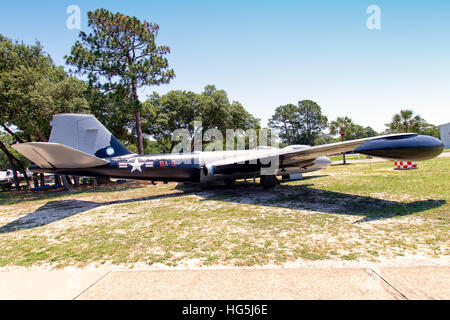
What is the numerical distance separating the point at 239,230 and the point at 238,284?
8.78 feet

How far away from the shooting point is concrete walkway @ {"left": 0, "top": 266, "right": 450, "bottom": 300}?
10.3ft

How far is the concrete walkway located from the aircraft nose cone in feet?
16.1

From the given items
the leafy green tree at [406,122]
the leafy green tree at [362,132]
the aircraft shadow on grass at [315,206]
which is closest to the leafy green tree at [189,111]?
the aircraft shadow on grass at [315,206]

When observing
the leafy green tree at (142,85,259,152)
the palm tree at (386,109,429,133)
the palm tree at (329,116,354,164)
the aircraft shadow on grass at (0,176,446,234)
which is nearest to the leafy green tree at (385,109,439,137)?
the palm tree at (386,109,429,133)

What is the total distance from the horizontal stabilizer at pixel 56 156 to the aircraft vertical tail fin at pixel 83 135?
1.16m

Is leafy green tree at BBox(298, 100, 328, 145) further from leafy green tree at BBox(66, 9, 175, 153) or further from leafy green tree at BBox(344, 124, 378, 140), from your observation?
leafy green tree at BBox(66, 9, 175, 153)

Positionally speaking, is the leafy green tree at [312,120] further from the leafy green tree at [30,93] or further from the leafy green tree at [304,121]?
the leafy green tree at [30,93]

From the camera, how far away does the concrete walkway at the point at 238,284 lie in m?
3.15

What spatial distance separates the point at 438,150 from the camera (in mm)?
7488

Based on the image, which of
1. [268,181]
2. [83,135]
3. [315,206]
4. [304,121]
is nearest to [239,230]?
[315,206]

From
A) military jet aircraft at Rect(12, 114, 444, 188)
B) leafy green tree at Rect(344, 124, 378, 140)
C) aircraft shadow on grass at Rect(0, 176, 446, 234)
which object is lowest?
aircraft shadow on grass at Rect(0, 176, 446, 234)

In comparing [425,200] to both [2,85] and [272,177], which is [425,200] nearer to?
[272,177]

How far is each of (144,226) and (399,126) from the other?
50.5 meters
